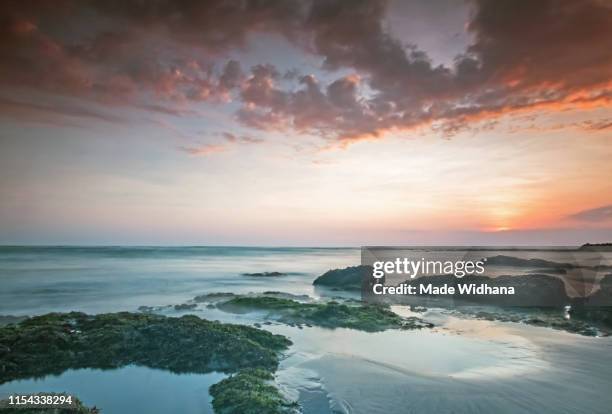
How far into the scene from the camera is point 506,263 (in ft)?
201

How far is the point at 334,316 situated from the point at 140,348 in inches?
372

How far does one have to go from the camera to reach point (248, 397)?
8180 mm

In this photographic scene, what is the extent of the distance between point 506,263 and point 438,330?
53.9 meters

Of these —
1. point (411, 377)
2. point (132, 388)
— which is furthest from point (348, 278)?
point (132, 388)

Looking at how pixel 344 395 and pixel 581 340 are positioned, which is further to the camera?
pixel 581 340

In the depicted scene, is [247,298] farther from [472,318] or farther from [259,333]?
[472,318]

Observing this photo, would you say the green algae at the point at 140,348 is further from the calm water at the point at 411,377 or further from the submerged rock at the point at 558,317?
the submerged rock at the point at 558,317

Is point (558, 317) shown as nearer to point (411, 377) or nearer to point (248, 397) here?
point (411, 377)

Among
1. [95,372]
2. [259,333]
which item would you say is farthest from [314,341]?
[95,372]

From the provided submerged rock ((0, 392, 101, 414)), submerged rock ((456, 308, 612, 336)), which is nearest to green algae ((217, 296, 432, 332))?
submerged rock ((456, 308, 612, 336))

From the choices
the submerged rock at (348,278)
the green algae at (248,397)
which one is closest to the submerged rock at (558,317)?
the submerged rock at (348,278)

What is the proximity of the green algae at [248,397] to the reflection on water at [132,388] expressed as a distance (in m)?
0.32

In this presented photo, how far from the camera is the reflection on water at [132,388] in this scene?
8.22 m

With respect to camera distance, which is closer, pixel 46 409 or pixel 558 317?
pixel 46 409
